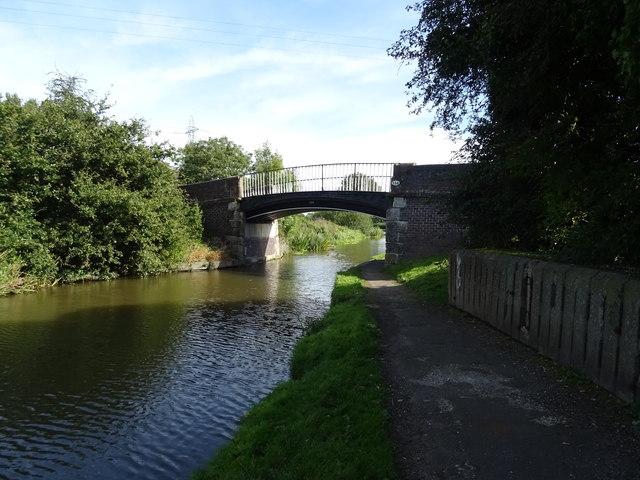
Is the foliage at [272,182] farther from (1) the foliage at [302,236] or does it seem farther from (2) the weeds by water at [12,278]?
(2) the weeds by water at [12,278]

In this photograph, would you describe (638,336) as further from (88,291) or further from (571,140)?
(88,291)

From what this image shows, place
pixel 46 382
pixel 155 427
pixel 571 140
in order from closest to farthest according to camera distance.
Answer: pixel 155 427
pixel 571 140
pixel 46 382

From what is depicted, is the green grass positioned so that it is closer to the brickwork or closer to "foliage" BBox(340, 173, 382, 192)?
the brickwork

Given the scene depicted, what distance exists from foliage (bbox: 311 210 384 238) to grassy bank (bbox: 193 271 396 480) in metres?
48.7

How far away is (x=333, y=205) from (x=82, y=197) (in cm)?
→ 1136

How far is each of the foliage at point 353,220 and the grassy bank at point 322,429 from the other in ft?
160

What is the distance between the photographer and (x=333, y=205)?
74.6ft

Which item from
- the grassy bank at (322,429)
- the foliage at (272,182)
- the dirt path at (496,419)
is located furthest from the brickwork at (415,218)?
the grassy bank at (322,429)

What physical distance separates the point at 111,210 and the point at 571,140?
15.7m

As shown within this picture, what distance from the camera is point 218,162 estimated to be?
39.9m

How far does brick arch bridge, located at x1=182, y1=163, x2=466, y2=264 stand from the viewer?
18250 millimetres

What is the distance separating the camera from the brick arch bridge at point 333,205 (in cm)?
1825

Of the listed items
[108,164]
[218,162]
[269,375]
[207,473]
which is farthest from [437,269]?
[218,162]

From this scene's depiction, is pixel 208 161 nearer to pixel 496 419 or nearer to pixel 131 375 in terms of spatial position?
pixel 131 375
